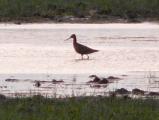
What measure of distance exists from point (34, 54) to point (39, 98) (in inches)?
238

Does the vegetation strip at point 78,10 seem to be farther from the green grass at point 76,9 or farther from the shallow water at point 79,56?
the shallow water at point 79,56

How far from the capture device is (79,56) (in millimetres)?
17344

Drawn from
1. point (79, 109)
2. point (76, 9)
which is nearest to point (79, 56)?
point (76, 9)

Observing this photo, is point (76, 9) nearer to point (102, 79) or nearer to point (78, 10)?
point (78, 10)

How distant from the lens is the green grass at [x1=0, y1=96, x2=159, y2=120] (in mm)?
9914

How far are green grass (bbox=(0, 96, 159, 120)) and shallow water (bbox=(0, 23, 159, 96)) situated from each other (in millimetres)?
1727

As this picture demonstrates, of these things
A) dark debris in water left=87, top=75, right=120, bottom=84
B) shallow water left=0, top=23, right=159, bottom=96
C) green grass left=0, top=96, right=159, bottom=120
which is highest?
shallow water left=0, top=23, right=159, bottom=96

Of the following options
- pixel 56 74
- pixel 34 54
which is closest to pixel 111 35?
pixel 34 54

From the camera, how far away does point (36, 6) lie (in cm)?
2383

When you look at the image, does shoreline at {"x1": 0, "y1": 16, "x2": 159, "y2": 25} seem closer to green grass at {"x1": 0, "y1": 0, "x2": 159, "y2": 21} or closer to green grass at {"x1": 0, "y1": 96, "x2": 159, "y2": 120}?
green grass at {"x1": 0, "y1": 0, "x2": 159, "y2": 21}

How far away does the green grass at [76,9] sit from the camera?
23.1m

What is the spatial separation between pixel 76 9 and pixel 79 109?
1357cm

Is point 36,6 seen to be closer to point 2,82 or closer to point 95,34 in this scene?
point 95,34

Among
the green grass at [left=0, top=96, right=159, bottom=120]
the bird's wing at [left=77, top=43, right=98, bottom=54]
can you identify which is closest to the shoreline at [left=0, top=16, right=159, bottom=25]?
the bird's wing at [left=77, top=43, right=98, bottom=54]
